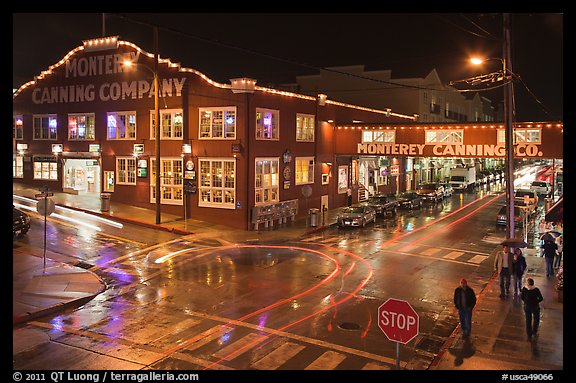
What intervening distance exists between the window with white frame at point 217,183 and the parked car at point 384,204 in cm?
1017

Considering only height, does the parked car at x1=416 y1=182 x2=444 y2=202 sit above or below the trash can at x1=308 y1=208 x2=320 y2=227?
above

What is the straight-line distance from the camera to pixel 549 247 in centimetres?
1900

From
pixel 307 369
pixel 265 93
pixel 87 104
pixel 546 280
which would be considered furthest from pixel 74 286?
pixel 87 104

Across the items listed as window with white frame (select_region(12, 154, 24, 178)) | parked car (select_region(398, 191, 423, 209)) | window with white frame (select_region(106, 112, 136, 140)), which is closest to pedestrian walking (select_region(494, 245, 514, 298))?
parked car (select_region(398, 191, 423, 209))

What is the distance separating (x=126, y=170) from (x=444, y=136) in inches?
876

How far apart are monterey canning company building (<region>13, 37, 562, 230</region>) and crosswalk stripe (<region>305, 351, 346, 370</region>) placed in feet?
63.1

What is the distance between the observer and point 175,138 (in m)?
33.1

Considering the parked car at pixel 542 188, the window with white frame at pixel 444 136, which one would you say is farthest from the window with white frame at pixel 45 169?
the parked car at pixel 542 188

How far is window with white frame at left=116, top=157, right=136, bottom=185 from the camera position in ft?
117

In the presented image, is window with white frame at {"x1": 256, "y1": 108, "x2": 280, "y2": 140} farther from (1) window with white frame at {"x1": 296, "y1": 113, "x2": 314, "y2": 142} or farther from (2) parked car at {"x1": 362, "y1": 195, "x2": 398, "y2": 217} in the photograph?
(2) parked car at {"x1": 362, "y1": 195, "x2": 398, "y2": 217}

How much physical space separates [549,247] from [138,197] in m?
25.3

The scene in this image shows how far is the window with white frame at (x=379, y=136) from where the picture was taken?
39.7 metres

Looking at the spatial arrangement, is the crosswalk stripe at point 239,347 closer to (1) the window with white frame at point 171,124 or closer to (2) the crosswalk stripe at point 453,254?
(2) the crosswalk stripe at point 453,254

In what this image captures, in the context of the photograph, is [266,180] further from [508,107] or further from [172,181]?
[508,107]
